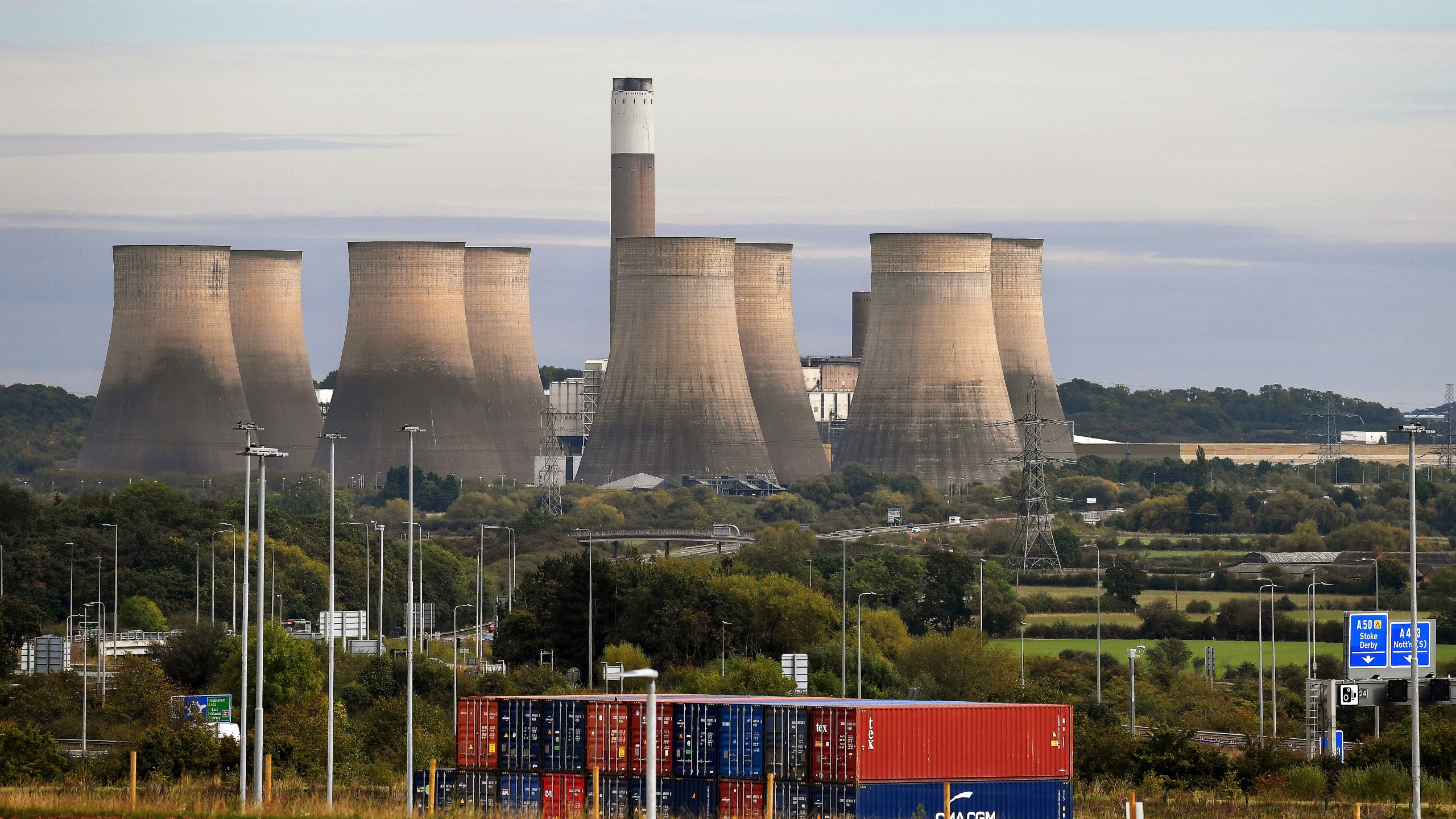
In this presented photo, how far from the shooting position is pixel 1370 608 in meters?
47.8

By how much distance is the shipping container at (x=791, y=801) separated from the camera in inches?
702

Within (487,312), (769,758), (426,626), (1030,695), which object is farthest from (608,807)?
(487,312)

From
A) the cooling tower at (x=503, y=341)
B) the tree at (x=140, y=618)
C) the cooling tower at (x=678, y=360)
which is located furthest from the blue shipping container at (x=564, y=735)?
the cooling tower at (x=503, y=341)

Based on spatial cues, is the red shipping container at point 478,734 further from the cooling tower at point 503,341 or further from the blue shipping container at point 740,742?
the cooling tower at point 503,341

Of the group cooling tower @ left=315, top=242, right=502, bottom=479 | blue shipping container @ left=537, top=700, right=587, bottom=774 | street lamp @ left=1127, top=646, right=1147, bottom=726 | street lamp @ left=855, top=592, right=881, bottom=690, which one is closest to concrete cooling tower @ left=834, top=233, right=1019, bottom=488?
cooling tower @ left=315, top=242, right=502, bottom=479

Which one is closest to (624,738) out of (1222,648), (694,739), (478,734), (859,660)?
(694,739)

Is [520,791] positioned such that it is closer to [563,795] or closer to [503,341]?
[563,795]

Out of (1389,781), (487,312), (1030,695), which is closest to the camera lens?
(1389,781)

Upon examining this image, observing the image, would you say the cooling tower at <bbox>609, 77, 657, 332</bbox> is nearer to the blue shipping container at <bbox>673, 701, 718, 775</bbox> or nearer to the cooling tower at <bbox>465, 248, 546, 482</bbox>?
the cooling tower at <bbox>465, 248, 546, 482</bbox>

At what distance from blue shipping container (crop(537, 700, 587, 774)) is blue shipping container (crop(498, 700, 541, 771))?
7 centimetres

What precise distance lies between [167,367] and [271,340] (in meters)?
6.32

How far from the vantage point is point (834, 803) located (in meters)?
17.7

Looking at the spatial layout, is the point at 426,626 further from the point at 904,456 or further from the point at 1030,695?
the point at 904,456

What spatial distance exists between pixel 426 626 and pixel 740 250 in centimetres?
3188
